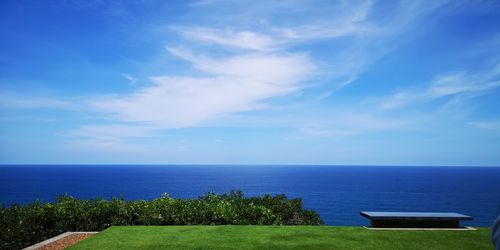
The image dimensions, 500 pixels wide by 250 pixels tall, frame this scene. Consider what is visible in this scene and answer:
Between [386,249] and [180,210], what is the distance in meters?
7.70

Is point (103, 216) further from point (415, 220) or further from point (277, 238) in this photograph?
point (415, 220)

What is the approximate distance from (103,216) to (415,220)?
1119cm

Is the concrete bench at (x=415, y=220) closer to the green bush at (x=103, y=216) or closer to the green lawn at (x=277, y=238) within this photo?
the green lawn at (x=277, y=238)

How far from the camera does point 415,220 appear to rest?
12656 mm

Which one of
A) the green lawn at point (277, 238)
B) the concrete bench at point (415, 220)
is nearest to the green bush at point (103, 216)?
the green lawn at point (277, 238)

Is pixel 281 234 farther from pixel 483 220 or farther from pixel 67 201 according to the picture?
pixel 483 220

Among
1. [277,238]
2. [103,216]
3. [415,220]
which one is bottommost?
[277,238]

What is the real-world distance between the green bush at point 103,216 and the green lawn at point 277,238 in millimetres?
1402

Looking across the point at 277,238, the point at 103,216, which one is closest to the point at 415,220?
the point at 277,238

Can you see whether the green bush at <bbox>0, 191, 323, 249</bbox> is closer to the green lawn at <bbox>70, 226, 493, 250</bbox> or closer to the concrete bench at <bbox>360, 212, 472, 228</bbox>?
the green lawn at <bbox>70, 226, 493, 250</bbox>

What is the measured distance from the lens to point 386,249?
9531 millimetres

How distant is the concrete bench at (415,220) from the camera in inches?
494

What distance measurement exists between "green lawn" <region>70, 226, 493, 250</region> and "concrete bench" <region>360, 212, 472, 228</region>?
82 cm

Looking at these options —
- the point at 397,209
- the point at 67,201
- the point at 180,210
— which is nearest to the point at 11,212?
the point at 67,201
